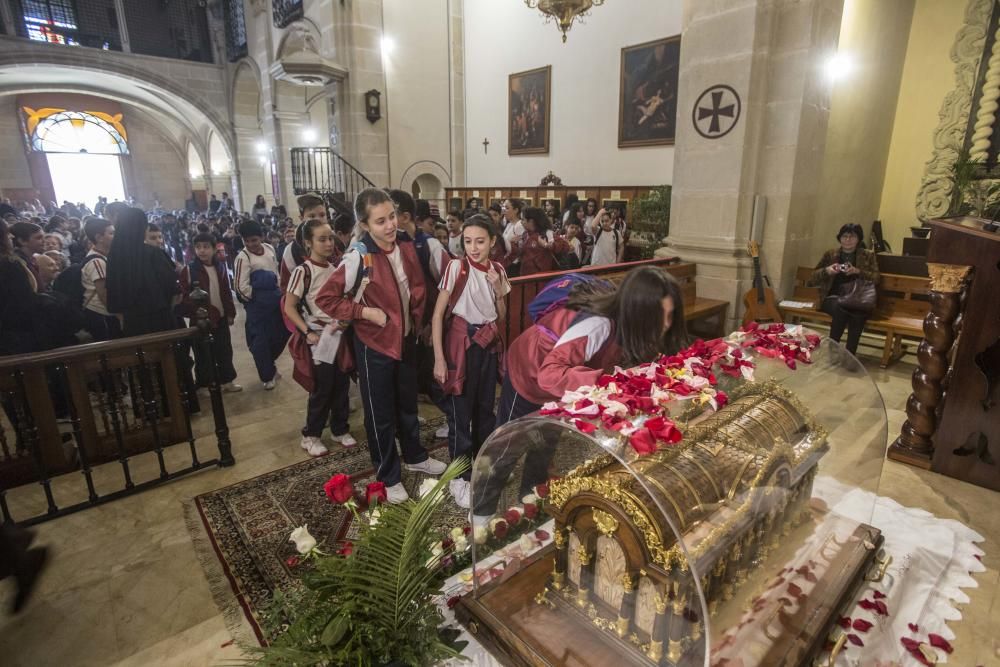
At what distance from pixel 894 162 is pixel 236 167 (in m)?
17.0

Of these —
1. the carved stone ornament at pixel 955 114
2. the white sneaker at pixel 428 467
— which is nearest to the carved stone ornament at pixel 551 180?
the carved stone ornament at pixel 955 114

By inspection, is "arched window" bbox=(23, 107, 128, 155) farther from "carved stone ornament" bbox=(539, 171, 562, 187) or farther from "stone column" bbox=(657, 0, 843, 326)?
"stone column" bbox=(657, 0, 843, 326)

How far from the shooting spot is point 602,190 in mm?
9539

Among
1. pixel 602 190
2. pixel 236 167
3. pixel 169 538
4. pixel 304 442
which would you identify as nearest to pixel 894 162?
pixel 602 190

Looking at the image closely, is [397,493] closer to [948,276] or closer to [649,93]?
[948,276]

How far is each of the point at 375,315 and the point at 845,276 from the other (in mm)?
4750

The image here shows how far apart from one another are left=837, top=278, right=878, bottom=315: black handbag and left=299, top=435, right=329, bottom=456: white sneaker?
15.8ft

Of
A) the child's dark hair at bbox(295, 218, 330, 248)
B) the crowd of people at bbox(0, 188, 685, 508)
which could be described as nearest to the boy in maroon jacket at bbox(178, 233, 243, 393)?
the crowd of people at bbox(0, 188, 685, 508)

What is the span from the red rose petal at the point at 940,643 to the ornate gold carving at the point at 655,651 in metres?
1.25

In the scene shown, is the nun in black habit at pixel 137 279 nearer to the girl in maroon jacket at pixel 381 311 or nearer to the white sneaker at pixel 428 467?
the girl in maroon jacket at pixel 381 311

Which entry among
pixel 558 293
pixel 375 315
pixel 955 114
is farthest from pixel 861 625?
pixel 955 114

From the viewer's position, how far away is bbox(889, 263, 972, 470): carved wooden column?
122 inches

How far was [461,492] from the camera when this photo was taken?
3021 mm

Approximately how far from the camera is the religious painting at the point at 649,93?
882 cm
